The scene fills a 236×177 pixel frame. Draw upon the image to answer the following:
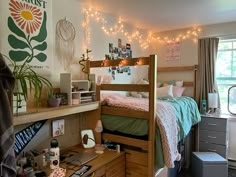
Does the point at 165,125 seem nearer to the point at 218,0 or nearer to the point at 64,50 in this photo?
the point at 64,50

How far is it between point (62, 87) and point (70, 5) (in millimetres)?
1005

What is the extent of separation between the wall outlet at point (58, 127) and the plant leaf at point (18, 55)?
71 cm

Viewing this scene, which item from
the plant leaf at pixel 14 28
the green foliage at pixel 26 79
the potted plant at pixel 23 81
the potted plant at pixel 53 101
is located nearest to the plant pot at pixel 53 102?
the potted plant at pixel 53 101

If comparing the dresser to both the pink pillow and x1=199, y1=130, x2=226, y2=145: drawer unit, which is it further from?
the pink pillow

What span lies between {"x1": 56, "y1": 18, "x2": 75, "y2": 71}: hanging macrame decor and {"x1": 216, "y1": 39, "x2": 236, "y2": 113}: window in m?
2.73

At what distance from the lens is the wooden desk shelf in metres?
1.47

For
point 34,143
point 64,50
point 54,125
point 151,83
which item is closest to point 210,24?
point 151,83

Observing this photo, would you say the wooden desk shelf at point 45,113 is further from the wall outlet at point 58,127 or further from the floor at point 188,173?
the floor at point 188,173

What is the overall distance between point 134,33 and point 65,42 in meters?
1.75

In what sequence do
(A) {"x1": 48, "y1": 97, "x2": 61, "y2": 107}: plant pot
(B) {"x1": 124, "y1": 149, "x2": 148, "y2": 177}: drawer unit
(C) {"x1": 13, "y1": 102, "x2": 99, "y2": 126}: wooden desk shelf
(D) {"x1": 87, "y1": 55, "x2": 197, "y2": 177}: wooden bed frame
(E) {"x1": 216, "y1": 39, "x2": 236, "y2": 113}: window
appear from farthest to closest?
(E) {"x1": 216, "y1": 39, "x2": 236, "y2": 113}: window → (B) {"x1": 124, "y1": 149, "x2": 148, "y2": 177}: drawer unit → (D) {"x1": 87, "y1": 55, "x2": 197, "y2": 177}: wooden bed frame → (A) {"x1": 48, "y1": 97, "x2": 61, "y2": 107}: plant pot → (C) {"x1": 13, "y1": 102, "x2": 99, "y2": 126}: wooden desk shelf

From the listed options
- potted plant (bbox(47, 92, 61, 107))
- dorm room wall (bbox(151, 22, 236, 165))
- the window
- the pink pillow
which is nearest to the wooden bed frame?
potted plant (bbox(47, 92, 61, 107))

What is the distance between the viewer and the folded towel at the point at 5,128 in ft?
3.19

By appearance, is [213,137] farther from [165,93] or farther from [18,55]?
[18,55]

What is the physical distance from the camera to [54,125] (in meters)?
2.11
